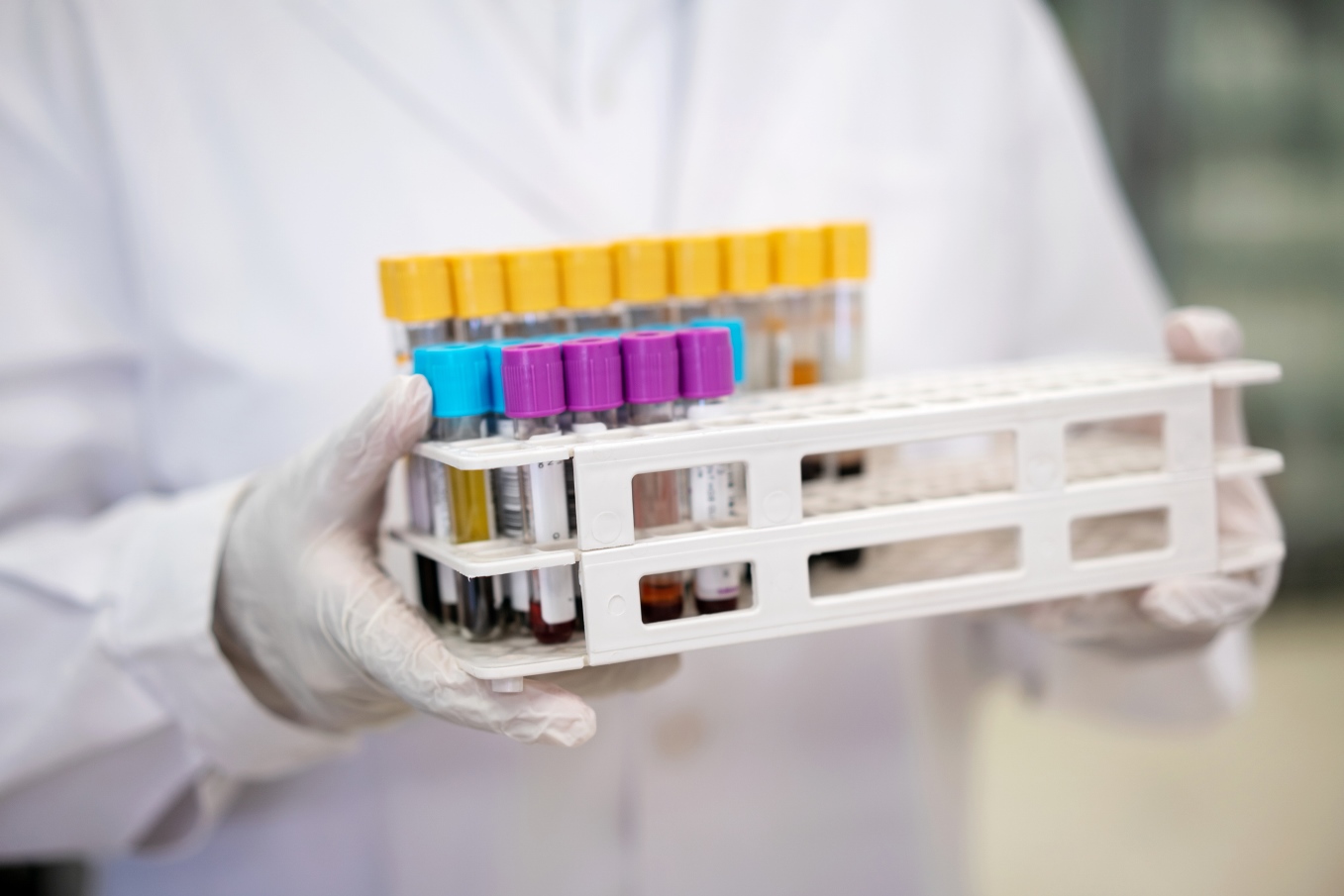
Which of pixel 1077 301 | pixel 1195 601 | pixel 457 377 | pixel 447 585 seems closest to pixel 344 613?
pixel 447 585

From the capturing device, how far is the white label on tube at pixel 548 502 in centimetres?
59

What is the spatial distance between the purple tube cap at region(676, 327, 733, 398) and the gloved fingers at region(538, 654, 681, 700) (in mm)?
169

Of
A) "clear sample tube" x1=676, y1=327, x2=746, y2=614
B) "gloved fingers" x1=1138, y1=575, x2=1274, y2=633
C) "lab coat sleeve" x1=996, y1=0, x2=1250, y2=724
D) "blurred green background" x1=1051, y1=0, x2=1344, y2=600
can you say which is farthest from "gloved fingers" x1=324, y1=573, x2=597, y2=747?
"blurred green background" x1=1051, y1=0, x2=1344, y2=600

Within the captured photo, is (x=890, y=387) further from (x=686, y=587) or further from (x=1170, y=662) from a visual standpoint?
(x=1170, y=662)

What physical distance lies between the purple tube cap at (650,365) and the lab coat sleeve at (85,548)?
0.37 meters

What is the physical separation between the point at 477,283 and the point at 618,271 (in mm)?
98

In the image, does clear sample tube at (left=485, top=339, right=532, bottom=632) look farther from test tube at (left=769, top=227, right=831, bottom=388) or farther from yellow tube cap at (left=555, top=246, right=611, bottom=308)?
test tube at (left=769, top=227, right=831, bottom=388)

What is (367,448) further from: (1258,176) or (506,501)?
(1258,176)

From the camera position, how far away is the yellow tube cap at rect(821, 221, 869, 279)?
76cm

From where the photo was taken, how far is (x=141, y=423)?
94 centimetres

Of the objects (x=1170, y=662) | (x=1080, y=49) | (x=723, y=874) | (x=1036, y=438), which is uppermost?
(x=1080, y=49)

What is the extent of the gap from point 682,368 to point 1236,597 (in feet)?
1.45

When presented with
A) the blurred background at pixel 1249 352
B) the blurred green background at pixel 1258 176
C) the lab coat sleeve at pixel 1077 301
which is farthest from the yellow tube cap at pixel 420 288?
the blurred green background at pixel 1258 176

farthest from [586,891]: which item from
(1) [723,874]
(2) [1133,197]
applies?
(2) [1133,197]
